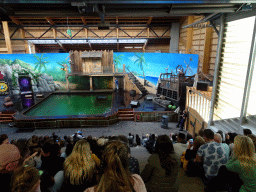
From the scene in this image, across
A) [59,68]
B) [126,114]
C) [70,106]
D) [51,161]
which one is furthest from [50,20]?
[51,161]

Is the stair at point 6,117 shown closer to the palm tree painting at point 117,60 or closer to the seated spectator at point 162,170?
the palm tree painting at point 117,60

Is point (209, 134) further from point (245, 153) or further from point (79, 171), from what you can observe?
point (79, 171)

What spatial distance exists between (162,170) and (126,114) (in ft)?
28.2

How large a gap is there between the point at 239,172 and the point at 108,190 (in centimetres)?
149

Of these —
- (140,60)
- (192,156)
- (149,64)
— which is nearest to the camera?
(192,156)

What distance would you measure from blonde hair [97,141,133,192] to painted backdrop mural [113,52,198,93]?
1244 cm

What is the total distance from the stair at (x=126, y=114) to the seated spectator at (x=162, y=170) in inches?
326

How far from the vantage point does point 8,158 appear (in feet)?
6.61

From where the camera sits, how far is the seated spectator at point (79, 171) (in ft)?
5.87

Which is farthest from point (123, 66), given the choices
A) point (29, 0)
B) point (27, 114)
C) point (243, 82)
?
point (29, 0)

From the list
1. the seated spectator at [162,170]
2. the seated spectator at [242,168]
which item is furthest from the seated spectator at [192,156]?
the seated spectator at [162,170]

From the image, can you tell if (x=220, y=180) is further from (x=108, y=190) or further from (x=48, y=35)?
(x=48, y=35)

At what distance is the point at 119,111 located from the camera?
10.4m

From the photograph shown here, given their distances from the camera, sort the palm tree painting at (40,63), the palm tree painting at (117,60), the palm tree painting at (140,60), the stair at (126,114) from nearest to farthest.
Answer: the stair at (126,114), the palm tree painting at (140,60), the palm tree painting at (117,60), the palm tree painting at (40,63)
